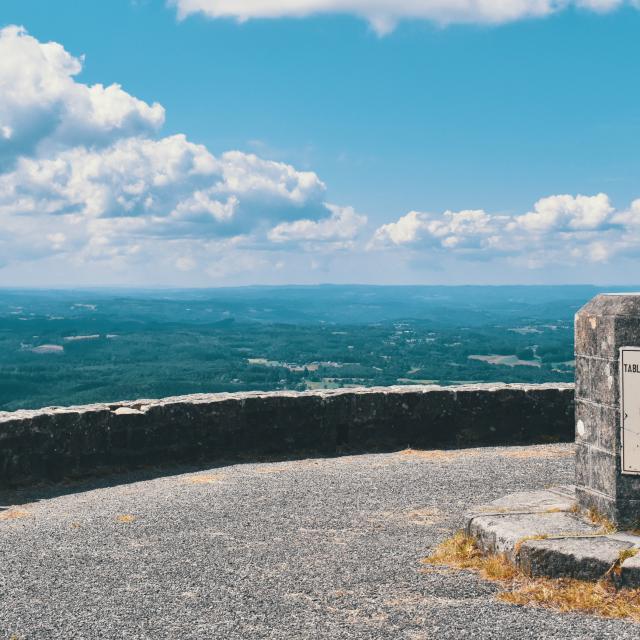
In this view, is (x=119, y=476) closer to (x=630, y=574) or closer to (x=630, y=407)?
(x=630, y=407)

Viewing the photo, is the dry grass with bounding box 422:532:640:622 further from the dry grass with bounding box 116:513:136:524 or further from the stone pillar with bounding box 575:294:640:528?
the dry grass with bounding box 116:513:136:524

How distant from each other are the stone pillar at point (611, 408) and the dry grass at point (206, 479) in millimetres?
5310

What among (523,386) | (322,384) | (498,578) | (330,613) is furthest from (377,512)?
(322,384)

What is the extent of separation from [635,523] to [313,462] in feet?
20.1

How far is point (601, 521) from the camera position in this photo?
23.9ft

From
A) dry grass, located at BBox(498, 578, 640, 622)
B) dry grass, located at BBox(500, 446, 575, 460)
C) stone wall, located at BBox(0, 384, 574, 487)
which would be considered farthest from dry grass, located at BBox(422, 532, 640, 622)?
stone wall, located at BBox(0, 384, 574, 487)

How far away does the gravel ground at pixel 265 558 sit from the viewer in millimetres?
5605

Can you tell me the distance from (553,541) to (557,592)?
1.72 feet

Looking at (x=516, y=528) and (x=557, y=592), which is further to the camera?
(x=516, y=528)

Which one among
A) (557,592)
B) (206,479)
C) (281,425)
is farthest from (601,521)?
(281,425)

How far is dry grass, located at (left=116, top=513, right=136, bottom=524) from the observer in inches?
345

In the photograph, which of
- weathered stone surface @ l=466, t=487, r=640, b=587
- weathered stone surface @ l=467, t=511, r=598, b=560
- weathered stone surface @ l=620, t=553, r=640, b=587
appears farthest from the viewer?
weathered stone surface @ l=467, t=511, r=598, b=560

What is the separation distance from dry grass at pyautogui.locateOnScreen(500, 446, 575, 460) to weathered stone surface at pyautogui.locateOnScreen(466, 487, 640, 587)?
13.9 ft

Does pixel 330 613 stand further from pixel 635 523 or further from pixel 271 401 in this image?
pixel 271 401
